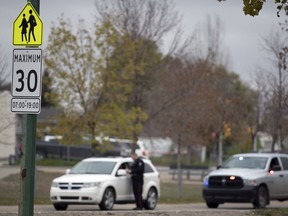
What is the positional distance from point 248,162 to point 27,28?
596 inches

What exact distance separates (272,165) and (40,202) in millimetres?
7916

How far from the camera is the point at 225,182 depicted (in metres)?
24.4

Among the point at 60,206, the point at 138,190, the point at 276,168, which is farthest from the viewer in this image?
the point at 276,168

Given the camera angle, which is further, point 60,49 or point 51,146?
point 51,146

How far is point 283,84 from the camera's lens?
34406mm

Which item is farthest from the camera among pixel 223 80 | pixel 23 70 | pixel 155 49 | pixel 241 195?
pixel 223 80

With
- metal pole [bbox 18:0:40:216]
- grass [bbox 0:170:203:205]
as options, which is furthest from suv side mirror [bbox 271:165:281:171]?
metal pole [bbox 18:0:40:216]

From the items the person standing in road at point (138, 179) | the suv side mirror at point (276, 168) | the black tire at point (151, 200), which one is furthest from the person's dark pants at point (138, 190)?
the suv side mirror at point (276, 168)

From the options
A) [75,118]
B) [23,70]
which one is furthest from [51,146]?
[23,70]

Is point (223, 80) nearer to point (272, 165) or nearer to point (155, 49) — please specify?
point (155, 49)

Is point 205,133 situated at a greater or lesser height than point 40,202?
greater

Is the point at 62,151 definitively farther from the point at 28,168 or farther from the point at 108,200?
the point at 28,168

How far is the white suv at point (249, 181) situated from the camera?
24.0 metres

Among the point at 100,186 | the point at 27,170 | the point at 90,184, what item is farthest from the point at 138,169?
the point at 27,170
